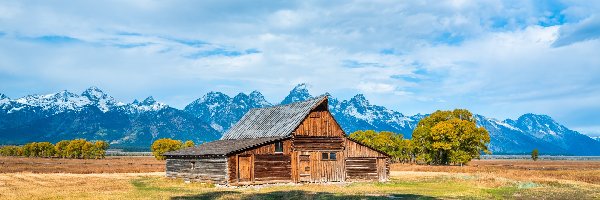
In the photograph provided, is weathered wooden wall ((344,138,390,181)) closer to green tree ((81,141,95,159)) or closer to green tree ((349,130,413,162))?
green tree ((349,130,413,162))

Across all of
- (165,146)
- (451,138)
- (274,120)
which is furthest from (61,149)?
(274,120)

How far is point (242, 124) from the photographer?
188ft

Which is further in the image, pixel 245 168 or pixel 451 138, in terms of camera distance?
pixel 451 138

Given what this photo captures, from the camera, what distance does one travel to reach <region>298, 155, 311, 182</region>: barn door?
1807 inches

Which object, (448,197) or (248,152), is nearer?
(448,197)

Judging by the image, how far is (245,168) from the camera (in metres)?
43.6

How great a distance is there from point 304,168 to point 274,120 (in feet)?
23.4

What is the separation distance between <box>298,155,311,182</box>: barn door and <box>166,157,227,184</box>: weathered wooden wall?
687 centimetres

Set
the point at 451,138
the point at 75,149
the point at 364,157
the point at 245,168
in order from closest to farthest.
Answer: the point at 245,168
the point at 364,157
the point at 451,138
the point at 75,149

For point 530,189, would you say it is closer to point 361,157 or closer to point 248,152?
point 361,157

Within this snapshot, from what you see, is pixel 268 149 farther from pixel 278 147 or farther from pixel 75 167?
pixel 75 167

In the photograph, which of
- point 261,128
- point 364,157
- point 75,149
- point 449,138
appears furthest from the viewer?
point 75,149

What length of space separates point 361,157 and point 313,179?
5.65 metres

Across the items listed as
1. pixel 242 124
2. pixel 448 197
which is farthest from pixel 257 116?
pixel 448 197
